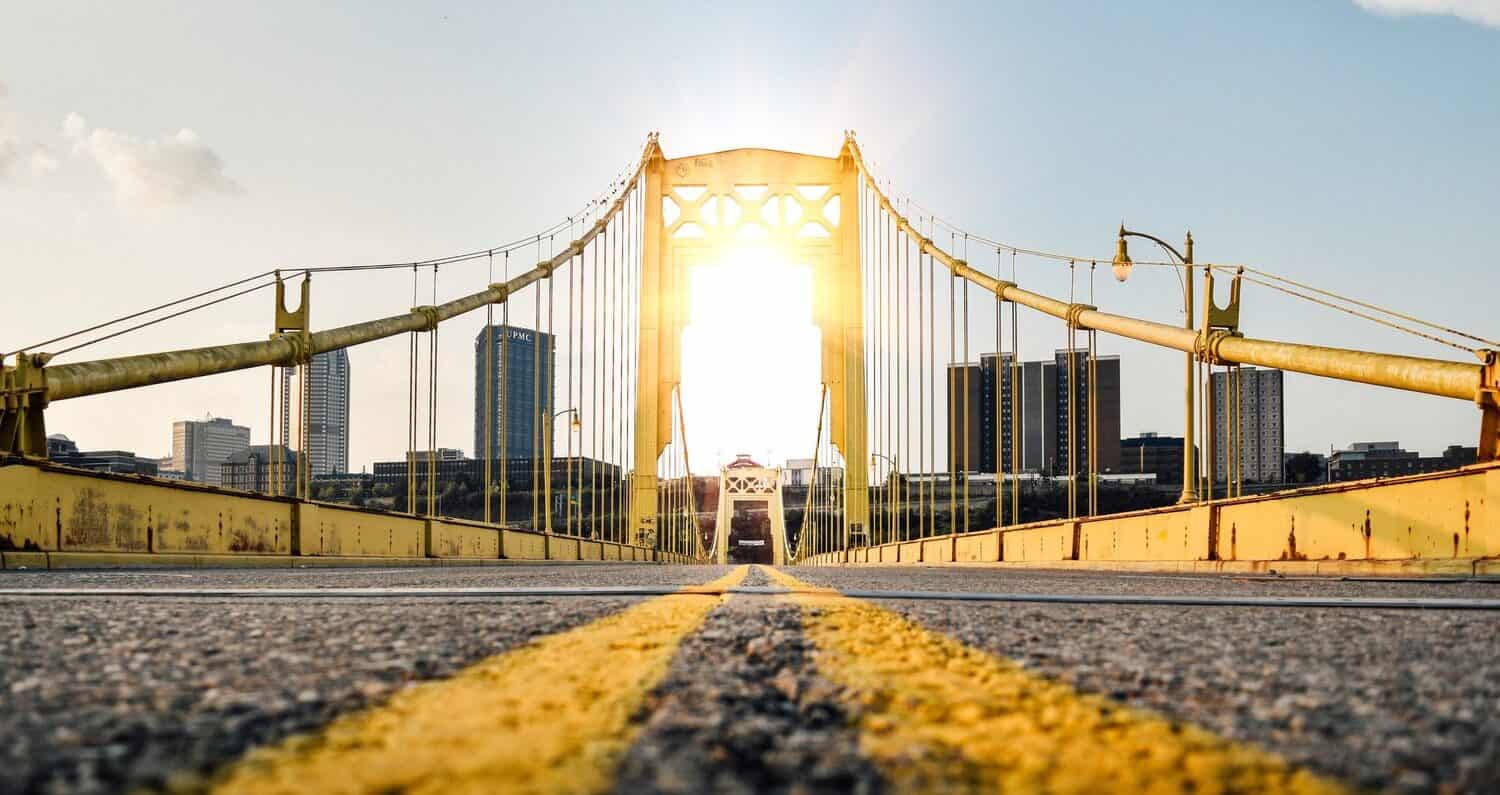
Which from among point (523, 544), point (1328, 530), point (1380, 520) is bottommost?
point (523, 544)

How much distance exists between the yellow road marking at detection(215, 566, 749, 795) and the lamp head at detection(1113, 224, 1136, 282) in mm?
17228

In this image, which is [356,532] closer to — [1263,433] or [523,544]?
[523,544]

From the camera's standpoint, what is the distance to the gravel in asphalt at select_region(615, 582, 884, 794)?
118cm

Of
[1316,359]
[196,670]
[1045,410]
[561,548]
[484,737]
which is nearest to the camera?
[484,737]

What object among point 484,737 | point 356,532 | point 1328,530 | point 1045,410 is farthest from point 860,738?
point 1045,410

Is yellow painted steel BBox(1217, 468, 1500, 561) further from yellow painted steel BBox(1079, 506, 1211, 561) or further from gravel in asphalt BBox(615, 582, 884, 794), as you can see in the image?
gravel in asphalt BBox(615, 582, 884, 794)

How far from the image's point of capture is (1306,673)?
2.15 meters

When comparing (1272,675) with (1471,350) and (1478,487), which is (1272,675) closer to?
(1478,487)

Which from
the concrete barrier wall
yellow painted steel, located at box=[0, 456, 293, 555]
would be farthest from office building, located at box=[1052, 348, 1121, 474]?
yellow painted steel, located at box=[0, 456, 293, 555]

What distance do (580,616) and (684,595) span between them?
1.13 meters

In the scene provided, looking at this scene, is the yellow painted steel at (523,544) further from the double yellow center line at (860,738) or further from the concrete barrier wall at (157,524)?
the double yellow center line at (860,738)

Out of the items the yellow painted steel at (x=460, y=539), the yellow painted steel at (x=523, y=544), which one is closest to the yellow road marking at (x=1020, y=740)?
the yellow painted steel at (x=460, y=539)

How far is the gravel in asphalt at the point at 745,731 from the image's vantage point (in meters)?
1.18

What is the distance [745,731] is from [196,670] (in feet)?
3.63
